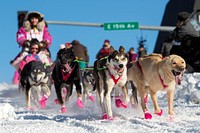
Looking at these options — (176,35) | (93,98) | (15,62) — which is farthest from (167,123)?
(15,62)

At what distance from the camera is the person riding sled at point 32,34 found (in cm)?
1103

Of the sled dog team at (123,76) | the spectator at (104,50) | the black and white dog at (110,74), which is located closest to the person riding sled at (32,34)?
the spectator at (104,50)

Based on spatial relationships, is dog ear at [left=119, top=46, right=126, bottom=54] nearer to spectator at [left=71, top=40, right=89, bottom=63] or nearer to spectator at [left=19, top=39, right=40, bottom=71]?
spectator at [left=19, top=39, right=40, bottom=71]

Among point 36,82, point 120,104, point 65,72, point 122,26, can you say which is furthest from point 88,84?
point 122,26

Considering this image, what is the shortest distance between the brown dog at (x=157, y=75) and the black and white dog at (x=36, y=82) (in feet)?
10.3

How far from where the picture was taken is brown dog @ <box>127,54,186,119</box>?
5766mm

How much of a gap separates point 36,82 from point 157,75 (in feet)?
12.8

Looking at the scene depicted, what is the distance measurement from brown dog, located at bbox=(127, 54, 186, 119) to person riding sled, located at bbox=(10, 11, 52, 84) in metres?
4.77

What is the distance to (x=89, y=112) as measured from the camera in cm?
735

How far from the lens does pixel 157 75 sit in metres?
5.96

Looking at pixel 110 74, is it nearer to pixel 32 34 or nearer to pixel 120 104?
pixel 120 104

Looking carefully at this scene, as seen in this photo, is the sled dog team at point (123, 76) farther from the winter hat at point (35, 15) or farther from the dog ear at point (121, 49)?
the winter hat at point (35, 15)

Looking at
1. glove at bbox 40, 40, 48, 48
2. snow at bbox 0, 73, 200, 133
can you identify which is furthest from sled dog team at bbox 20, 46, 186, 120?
glove at bbox 40, 40, 48, 48

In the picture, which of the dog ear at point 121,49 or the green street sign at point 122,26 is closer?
the dog ear at point 121,49
